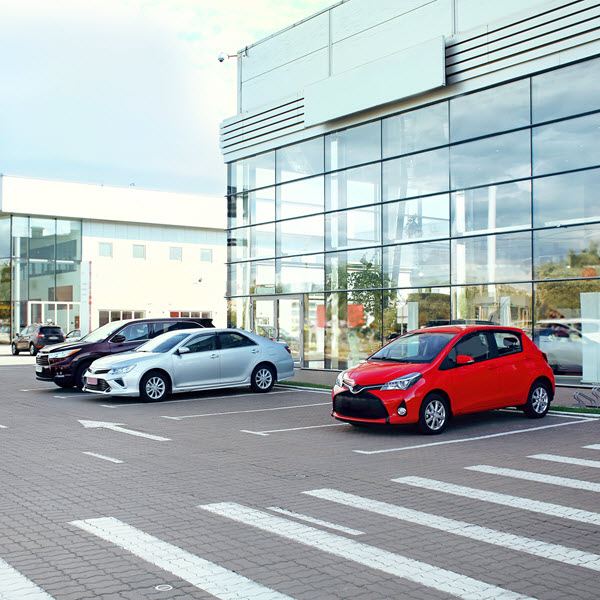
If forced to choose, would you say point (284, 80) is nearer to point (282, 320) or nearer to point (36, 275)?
point (282, 320)

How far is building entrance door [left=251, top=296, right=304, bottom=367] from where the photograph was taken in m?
24.8

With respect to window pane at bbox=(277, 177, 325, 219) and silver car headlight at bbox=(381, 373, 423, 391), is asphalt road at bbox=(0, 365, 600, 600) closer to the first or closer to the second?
silver car headlight at bbox=(381, 373, 423, 391)

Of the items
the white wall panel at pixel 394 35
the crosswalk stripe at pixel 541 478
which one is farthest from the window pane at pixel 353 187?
the crosswalk stripe at pixel 541 478

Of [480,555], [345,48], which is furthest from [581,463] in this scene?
[345,48]

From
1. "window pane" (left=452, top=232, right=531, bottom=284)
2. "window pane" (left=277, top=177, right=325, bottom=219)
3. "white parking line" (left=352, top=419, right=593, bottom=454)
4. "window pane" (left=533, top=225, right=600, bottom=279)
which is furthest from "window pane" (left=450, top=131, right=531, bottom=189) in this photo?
"white parking line" (left=352, top=419, right=593, bottom=454)

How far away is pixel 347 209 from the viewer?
23125 millimetres

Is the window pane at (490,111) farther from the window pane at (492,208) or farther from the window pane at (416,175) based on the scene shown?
the window pane at (492,208)

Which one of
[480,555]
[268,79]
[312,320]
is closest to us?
[480,555]

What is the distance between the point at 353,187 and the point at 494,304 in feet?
21.0

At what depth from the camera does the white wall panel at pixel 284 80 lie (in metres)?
23.9

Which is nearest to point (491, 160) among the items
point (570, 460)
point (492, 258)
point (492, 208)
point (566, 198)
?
point (492, 208)

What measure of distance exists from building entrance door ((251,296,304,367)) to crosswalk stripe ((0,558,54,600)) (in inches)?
782

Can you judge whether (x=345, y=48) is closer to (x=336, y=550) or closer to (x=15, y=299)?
(x=336, y=550)

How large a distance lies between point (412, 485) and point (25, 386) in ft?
49.8
